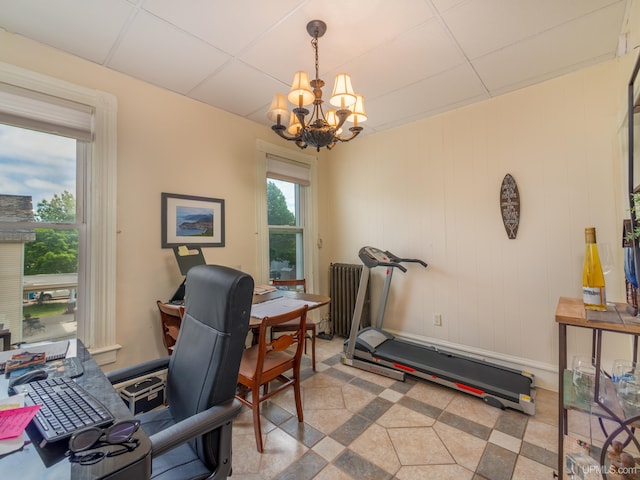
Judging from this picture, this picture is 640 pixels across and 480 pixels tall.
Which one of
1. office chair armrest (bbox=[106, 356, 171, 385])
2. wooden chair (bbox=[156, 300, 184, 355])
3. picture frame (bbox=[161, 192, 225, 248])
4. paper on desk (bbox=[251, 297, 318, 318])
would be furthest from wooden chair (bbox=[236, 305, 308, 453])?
picture frame (bbox=[161, 192, 225, 248])

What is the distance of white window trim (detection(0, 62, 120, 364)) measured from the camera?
2.09 meters

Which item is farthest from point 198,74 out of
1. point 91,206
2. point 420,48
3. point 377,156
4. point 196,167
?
point 377,156

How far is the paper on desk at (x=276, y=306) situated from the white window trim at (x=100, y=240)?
1.10 metres

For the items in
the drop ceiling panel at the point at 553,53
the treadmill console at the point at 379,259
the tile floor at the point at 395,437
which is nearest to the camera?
the tile floor at the point at 395,437

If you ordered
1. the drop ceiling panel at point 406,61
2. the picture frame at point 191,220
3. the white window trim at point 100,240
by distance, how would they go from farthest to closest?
the picture frame at point 191,220
the white window trim at point 100,240
the drop ceiling panel at point 406,61

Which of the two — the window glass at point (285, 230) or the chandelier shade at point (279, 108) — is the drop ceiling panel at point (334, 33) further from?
the window glass at point (285, 230)

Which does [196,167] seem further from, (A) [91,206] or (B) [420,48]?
(B) [420,48]

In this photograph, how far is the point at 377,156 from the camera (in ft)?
11.6

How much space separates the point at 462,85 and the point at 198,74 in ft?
7.37

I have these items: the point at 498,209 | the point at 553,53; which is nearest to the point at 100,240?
the point at 498,209

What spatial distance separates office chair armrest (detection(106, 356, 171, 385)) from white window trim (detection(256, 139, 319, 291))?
1.76 m

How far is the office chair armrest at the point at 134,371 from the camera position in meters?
1.26

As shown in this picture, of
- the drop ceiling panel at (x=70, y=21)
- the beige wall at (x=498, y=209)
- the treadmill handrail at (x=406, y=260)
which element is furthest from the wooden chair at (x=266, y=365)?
the drop ceiling panel at (x=70, y=21)

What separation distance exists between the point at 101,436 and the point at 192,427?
0.25m
